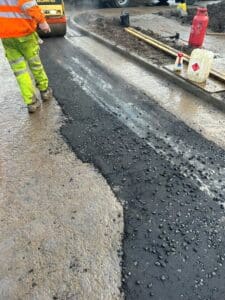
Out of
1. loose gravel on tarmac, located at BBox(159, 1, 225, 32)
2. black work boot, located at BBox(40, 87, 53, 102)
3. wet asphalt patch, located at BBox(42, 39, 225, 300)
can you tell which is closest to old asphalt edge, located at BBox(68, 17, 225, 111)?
wet asphalt patch, located at BBox(42, 39, 225, 300)

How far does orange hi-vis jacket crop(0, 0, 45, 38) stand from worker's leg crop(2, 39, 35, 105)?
0.18 meters

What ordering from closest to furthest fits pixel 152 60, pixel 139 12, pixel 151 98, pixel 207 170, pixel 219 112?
pixel 207 170, pixel 219 112, pixel 151 98, pixel 152 60, pixel 139 12

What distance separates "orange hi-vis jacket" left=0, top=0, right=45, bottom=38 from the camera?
12.6 feet

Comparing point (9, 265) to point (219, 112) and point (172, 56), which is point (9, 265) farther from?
point (172, 56)

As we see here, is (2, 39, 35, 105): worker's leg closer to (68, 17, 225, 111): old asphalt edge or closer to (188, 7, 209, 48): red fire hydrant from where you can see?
(68, 17, 225, 111): old asphalt edge

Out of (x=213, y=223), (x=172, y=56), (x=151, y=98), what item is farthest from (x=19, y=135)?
(x=172, y=56)

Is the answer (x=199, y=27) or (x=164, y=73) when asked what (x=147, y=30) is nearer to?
(x=199, y=27)

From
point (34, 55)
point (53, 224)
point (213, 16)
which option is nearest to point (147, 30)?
point (213, 16)

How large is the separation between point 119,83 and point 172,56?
1.79 metres

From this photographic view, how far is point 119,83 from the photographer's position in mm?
5672

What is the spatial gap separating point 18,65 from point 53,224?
8.70 ft

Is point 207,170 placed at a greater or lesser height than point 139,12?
greater

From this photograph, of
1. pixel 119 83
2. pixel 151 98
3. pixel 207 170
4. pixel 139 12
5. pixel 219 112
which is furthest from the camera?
pixel 139 12

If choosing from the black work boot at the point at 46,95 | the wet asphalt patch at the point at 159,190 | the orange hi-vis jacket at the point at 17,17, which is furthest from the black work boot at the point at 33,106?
the orange hi-vis jacket at the point at 17,17
